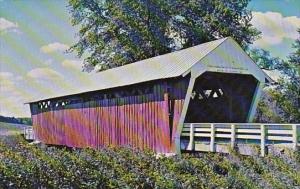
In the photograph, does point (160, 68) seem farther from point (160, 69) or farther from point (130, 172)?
point (130, 172)

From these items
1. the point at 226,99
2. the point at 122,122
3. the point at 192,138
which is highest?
the point at 226,99

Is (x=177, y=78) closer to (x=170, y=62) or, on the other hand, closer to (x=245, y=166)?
(x=170, y=62)

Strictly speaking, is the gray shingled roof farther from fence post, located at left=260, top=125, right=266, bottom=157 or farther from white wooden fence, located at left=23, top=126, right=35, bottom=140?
white wooden fence, located at left=23, top=126, right=35, bottom=140

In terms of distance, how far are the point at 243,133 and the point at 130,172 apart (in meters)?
5.70

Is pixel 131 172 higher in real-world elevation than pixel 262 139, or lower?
lower

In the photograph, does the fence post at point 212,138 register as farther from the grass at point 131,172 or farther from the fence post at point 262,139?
the grass at point 131,172

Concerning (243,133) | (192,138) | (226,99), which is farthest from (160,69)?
(243,133)

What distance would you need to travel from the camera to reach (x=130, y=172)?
347 inches

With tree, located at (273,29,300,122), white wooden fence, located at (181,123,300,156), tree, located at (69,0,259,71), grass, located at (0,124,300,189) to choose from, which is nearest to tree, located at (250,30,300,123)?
tree, located at (273,29,300,122)

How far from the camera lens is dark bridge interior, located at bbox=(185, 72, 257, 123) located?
666 inches

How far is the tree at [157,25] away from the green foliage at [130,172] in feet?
66.3

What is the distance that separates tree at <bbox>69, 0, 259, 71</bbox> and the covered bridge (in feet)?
32.5

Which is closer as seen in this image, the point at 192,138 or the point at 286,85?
the point at 192,138

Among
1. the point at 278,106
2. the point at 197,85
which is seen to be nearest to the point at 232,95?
the point at 197,85
